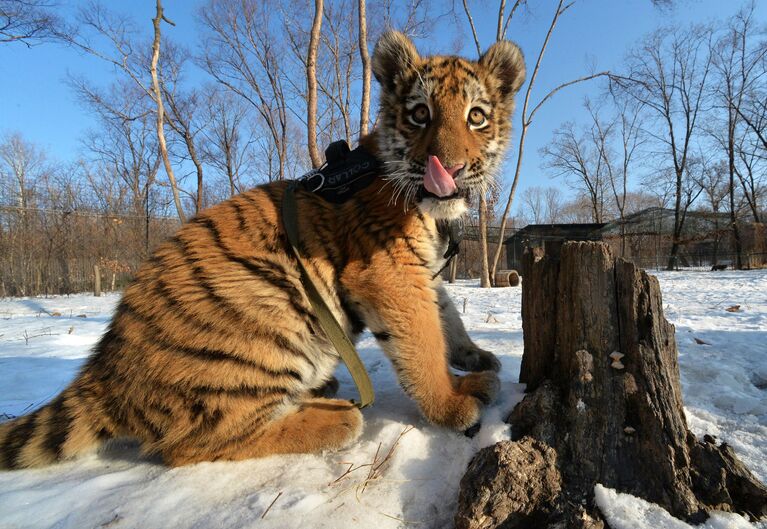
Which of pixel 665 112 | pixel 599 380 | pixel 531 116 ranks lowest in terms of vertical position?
pixel 599 380

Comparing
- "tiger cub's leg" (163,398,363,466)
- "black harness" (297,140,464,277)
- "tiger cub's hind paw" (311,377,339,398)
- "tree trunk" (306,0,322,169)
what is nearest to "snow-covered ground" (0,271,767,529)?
"tiger cub's leg" (163,398,363,466)

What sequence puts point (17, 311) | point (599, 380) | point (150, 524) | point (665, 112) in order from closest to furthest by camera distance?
1. point (150, 524)
2. point (599, 380)
3. point (17, 311)
4. point (665, 112)

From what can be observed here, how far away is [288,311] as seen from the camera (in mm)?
1980

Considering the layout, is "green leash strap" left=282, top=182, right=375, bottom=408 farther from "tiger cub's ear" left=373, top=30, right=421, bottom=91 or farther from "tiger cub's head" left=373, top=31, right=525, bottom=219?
"tiger cub's ear" left=373, top=30, right=421, bottom=91

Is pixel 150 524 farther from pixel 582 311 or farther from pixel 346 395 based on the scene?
pixel 582 311

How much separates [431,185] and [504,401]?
1281 millimetres

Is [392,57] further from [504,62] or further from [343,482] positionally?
[343,482]

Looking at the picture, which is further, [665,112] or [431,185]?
[665,112]

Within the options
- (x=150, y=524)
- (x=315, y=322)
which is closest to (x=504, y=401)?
(x=315, y=322)

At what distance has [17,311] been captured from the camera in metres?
11.0

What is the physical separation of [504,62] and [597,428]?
2.40m

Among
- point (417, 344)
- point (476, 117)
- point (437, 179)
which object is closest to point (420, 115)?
point (476, 117)

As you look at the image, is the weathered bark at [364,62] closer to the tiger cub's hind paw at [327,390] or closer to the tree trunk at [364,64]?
the tree trunk at [364,64]

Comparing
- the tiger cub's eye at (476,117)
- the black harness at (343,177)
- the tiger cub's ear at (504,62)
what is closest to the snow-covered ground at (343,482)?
the black harness at (343,177)
